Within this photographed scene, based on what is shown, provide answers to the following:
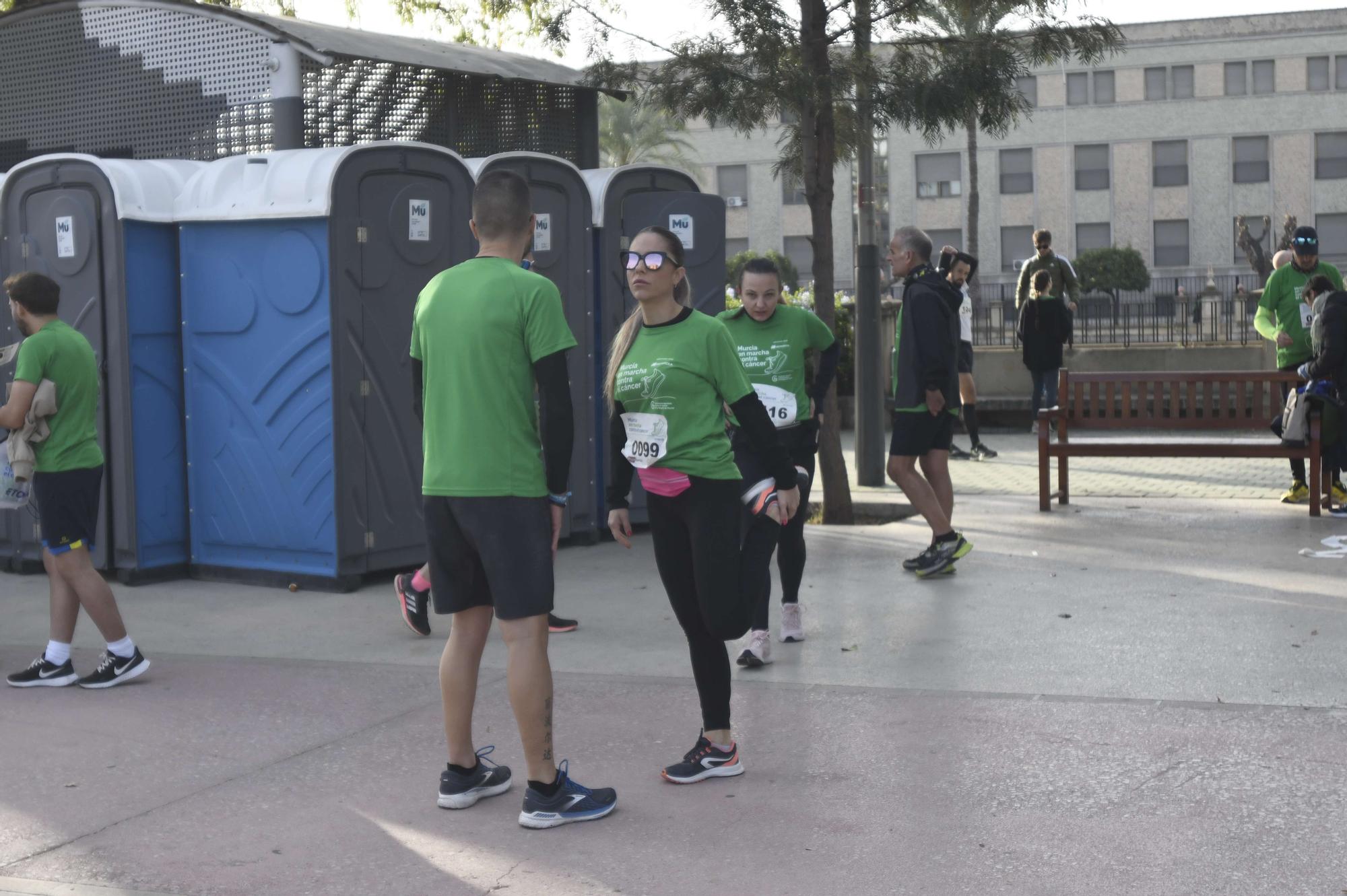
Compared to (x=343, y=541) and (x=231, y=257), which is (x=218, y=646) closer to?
(x=343, y=541)

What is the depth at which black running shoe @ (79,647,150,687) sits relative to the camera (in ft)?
21.1

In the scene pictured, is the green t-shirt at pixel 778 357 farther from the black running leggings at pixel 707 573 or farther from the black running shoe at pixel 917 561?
the black running shoe at pixel 917 561

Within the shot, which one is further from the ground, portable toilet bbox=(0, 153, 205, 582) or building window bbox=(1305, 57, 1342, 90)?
building window bbox=(1305, 57, 1342, 90)

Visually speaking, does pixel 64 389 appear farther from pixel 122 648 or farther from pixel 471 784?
pixel 471 784

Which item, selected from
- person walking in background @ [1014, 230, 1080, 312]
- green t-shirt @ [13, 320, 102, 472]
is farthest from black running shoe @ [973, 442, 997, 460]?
green t-shirt @ [13, 320, 102, 472]

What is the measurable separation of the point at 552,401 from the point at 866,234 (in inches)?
299

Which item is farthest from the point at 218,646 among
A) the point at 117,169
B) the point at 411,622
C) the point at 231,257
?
the point at 117,169

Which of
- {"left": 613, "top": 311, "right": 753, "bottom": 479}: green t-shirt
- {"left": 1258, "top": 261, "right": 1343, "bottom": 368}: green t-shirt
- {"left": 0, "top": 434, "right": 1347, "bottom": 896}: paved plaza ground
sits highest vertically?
{"left": 1258, "top": 261, "right": 1343, "bottom": 368}: green t-shirt

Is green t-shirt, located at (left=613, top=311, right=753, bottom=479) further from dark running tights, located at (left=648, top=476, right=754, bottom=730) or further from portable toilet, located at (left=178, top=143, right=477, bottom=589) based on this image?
portable toilet, located at (left=178, top=143, right=477, bottom=589)

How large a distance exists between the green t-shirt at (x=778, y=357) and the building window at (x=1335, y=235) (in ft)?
169

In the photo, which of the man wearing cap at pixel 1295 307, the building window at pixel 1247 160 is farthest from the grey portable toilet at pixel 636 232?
the building window at pixel 1247 160

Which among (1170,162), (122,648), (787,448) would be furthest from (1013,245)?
(122,648)

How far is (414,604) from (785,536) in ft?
5.63

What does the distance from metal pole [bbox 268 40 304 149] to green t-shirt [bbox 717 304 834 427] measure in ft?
14.0
